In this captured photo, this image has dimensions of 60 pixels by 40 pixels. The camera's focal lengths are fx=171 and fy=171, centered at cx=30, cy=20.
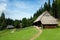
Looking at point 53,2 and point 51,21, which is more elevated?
point 53,2

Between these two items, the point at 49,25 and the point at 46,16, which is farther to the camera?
the point at 46,16

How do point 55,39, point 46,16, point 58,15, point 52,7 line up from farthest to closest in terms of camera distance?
1. point 52,7
2. point 58,15
3. point 46,16
4. point 55,39

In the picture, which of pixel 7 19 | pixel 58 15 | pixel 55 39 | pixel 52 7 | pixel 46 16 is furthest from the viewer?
pixel 7 19

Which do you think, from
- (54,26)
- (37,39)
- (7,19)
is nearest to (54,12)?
(54,26)

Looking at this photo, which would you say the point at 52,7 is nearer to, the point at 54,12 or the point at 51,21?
the point at 54,12

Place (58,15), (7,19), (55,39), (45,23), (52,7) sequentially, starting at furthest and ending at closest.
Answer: (7,19) → (52,7) → (58,15) → (45,23) → (55,39)

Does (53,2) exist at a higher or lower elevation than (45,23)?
higher

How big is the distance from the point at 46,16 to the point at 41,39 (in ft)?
100

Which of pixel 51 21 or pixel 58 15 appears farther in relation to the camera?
pixel 58 15

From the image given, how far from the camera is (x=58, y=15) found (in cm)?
8506

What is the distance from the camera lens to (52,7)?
Answer: 3563 inches

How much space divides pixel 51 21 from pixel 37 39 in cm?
2544

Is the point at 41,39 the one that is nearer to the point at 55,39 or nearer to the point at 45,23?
the point at 55,39

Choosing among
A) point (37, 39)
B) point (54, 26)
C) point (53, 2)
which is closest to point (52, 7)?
point (53, 2)
